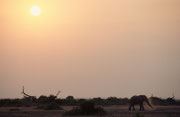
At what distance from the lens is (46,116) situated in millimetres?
37688

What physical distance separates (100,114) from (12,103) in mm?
28784

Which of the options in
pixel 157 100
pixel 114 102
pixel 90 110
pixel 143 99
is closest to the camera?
pixel 90 110

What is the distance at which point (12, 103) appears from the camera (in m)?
64.9

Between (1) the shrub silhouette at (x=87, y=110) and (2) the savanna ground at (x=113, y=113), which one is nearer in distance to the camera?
(2) the savanna ground at (x=113, y=113)

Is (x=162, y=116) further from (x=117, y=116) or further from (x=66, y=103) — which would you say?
(x=66, y=103)

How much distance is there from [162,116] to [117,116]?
3373mm

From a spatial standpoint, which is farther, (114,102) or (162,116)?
(114,102)

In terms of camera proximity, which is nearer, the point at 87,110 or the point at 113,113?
the point at 87,110

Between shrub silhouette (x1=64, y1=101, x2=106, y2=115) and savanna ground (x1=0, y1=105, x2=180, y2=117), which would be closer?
savanna ground (x1=0, y1=105, x2=180, y2=117)

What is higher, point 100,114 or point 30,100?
point 30,100

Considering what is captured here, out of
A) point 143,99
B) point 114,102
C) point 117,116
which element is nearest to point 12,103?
point 114,102

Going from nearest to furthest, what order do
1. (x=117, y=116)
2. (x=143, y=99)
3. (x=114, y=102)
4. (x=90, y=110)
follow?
(x=117, y=116)
(x=90, y=110)
(x=143, y=99)
(x=114, y=102)

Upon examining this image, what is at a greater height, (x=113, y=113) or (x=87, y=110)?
(x=87, y=110)

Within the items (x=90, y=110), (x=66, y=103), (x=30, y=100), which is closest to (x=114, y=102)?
(x=66, y=103)
